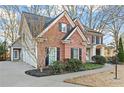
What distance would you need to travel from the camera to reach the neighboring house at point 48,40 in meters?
5.72

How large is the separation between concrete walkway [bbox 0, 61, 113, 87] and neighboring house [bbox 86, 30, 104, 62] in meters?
0.36

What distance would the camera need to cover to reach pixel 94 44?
5758 millimetres

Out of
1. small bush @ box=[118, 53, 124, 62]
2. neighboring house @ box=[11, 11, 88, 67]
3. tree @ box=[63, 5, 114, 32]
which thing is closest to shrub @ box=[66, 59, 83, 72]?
neighboring house @ box=[11, 11, 88, 67]

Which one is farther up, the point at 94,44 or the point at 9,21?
the point at 9,21

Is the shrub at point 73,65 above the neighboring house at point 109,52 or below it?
below

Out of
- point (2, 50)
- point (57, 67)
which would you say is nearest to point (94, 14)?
point (57, 67)

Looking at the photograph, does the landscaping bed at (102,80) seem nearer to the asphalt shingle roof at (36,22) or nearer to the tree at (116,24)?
the tree at (116,24)

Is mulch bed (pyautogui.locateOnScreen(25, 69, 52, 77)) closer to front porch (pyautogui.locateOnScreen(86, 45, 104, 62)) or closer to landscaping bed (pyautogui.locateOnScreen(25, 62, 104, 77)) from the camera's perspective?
landscaping bed (pyautogui.locateOnScreen(25, 62, 104, 77))

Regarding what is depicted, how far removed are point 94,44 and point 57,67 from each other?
3.36ft

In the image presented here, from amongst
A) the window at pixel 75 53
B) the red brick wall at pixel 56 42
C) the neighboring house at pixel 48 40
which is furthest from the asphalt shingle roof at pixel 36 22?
the window at pixel 75 53

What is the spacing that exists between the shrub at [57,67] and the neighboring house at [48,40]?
92mm

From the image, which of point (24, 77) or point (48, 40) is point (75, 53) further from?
point (24, 77)

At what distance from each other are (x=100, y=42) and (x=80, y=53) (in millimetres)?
582

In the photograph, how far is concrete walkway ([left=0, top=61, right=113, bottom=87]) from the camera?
5176 mm
